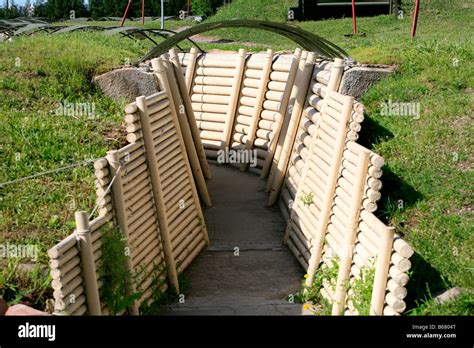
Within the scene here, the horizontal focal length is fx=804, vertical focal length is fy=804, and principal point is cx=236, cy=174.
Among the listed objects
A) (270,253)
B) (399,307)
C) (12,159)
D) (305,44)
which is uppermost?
(305,44)

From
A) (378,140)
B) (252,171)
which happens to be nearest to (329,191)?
(378,140)

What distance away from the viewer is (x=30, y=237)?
25.8ft

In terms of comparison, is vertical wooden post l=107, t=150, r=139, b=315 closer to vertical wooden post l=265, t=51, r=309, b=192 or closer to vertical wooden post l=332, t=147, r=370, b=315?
vertical wooden post l=332, t=147, r=370, b=315

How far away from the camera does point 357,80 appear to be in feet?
39.5

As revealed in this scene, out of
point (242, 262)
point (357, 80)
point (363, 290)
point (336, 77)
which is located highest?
point (336, 77)

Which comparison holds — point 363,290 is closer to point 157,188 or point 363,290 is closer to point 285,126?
point 157,188

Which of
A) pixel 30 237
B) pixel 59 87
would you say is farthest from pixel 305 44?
pixel 30 237

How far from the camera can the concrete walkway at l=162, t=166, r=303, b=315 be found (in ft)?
29.7

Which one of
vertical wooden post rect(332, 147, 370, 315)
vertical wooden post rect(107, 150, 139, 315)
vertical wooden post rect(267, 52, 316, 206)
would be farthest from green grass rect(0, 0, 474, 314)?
vertical wooden post rect(267, 52, 316, 206)

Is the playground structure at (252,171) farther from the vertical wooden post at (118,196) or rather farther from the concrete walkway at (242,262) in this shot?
the concrete walkway at (242,262)

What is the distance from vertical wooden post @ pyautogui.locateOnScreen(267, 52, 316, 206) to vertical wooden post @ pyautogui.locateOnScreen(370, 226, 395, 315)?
17.4 ft

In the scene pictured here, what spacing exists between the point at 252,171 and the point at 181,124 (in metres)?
3.11

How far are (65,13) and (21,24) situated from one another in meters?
14.2
